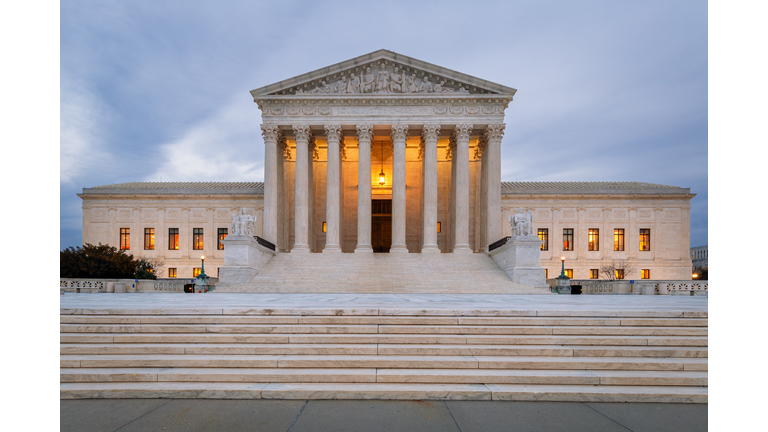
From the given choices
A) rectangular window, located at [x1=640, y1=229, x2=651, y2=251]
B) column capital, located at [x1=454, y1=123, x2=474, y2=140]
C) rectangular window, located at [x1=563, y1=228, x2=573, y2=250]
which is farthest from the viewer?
rectangular window, located at [x1=563, y1=228, x2=573, y2=250]

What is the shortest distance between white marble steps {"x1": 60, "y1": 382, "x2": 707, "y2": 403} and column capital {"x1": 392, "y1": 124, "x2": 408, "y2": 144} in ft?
93.1

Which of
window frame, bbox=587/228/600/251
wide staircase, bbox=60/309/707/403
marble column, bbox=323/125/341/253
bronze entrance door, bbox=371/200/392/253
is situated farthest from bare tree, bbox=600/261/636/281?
wide staircase, bbox=60/309/707/403

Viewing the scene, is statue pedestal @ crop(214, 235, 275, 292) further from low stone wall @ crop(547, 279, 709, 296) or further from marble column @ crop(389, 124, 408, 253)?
low stone wall @ crop(547, 279, 709, 296)

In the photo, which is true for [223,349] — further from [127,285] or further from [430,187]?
[430,187]

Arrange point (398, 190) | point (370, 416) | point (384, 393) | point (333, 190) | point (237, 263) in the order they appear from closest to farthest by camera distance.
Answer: point (370, 416)
point (384, 393)
point (237, 263)
point (398, 190)
point (333, 190)

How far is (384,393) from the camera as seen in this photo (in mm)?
6965

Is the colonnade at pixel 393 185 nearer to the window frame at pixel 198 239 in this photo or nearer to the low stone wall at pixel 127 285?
the low stone wall at pixel 127 285

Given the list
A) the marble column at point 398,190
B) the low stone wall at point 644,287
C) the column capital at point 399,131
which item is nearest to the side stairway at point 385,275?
the marble column at point 398,190

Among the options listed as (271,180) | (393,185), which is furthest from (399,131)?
(271,180)

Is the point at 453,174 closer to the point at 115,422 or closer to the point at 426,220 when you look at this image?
the point at 426,220

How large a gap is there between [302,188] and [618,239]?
34213 mm

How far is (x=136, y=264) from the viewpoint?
105 ft

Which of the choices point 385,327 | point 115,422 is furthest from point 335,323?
point 115,422

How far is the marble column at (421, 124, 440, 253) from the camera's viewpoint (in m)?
33.1
